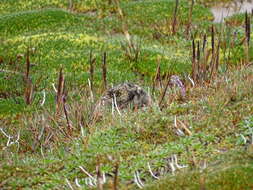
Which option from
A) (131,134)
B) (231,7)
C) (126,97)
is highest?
(131,134)

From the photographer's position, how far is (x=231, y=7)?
22.2 metres

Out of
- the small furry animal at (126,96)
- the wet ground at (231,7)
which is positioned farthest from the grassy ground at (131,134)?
the wet ground at (231,7)

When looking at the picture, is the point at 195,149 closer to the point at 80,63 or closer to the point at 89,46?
the point at 80,63

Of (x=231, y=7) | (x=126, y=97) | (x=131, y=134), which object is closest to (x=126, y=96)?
(x=126, y=97)

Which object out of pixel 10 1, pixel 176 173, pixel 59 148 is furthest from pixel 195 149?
pixel 10 1

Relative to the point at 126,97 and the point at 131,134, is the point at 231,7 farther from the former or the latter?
the point at 131,134

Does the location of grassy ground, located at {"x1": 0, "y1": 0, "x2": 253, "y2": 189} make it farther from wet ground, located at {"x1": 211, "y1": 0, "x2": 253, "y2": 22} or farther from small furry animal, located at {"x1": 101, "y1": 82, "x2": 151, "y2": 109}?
wet ground, located at {"x1": 211, "y1": 0, "x2": 253, "y2": 22}

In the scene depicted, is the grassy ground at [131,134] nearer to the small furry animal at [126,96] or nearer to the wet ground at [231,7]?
the small furry animal at [126,96]

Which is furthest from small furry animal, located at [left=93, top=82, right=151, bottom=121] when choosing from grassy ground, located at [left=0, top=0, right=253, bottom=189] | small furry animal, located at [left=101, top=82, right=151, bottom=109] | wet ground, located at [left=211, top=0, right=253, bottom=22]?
wet ground, located at [left=211, top=0, right=253, bottom=22]

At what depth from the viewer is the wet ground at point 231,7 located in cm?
2159

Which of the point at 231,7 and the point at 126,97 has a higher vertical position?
the point at 126,97

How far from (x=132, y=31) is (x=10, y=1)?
218 inches

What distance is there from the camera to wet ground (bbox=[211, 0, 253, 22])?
21594mm

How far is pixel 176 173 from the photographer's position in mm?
6035
